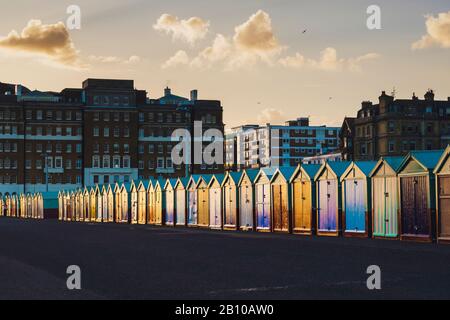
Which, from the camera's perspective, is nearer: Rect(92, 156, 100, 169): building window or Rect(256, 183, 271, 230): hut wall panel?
Answer: Rect(256, 183, 271, 230): hut wall panel

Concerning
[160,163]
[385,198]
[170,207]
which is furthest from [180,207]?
[160,163]

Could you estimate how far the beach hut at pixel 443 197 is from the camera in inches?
1198

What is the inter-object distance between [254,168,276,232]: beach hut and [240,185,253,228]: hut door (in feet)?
2.28

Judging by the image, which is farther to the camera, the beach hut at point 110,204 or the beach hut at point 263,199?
the beach hut at point 110,204

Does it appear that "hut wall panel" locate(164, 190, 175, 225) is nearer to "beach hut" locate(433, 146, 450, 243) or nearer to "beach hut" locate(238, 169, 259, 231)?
"beach hut" locate(238, 169, 259, 231)

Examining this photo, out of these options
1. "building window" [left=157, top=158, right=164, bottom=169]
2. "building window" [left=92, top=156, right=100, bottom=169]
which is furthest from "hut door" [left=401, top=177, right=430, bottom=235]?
"building window" [left=157, top=158, right=164, bottom=169]

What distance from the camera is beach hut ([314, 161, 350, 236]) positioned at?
125ft

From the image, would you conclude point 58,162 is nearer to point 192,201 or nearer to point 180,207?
point 180,207

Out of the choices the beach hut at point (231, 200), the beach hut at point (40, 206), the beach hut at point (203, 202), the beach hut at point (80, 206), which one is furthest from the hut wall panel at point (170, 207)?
the beach hut at point (40, 206)

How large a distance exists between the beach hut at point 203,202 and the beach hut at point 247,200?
4.82 m

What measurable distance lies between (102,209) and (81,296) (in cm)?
6304

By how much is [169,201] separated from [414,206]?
29.1 meters

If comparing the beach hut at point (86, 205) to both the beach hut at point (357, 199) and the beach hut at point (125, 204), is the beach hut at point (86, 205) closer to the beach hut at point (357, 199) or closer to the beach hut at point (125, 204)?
the beach hut at point (125, 204)
